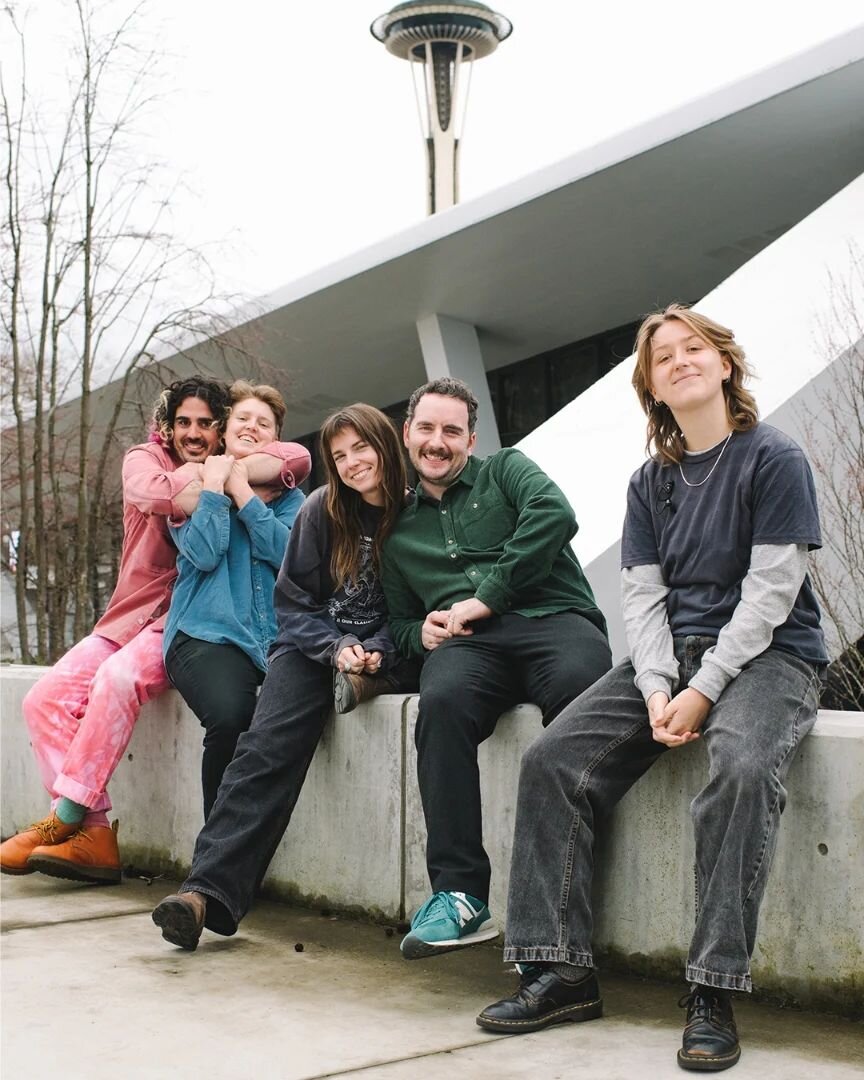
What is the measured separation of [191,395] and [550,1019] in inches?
110

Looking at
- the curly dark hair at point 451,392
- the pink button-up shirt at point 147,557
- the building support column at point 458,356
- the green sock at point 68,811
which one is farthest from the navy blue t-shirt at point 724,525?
the building support column at point 458,356

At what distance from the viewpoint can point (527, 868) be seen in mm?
3160

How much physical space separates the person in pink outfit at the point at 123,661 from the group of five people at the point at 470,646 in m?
0.01

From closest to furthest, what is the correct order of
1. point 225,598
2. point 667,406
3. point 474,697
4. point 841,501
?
→ point 667,406 < point 474,697 < point 225,598 < point 841,501

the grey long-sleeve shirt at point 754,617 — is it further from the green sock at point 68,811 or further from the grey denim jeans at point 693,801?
the green sock at point 68,811

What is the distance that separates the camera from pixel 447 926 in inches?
129

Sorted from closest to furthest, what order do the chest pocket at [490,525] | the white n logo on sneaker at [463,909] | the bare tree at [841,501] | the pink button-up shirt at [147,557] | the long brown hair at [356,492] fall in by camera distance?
1. the white n logo on sneaker at [463,909]
2. the chest pocket at [490,525]
3. the long brown hair at [356,492]
4. the pink button-up shirt at [147,557]
5. the bare tree at [841,501]

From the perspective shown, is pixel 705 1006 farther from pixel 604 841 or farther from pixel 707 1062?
pixel 604 841

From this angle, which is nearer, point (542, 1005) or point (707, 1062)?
point (707, 1062)

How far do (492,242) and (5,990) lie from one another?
11.9 metres

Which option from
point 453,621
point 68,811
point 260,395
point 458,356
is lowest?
point 68,811

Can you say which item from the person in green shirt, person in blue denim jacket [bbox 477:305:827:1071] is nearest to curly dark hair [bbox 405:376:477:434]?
the person in green shirt

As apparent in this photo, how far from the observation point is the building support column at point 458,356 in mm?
16781

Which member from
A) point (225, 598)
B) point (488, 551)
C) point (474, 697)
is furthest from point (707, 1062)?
point (225, 598)
